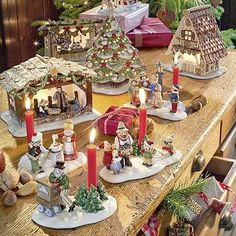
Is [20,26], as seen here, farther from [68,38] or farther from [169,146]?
[169,146]

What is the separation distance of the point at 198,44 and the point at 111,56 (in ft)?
1.04

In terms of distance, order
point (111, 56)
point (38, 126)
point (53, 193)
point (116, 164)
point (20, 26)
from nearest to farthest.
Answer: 1. point (53, 193)
2. point (116, 164)
3. point (38, 126)
4. point (111, 56)
5. point (20, 26)

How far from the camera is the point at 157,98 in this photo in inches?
62.3

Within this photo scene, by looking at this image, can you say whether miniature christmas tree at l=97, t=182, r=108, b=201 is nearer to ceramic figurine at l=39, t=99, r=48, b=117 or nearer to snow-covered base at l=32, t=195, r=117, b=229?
snow-covered base at l=32, t=195, r=117, b=229

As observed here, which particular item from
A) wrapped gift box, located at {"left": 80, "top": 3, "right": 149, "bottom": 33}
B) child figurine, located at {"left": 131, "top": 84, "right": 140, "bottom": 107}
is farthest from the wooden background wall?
child figurine, located at {"left": 131, "top": 84, "right": 140, "bottom": 107}

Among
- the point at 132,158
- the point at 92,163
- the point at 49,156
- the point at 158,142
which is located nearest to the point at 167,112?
the point at 158,142

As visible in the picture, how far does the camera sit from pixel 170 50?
1.89 meters

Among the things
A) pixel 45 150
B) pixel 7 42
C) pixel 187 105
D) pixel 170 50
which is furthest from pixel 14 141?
Result: pixel 7 42

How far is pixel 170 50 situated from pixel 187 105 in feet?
1.07

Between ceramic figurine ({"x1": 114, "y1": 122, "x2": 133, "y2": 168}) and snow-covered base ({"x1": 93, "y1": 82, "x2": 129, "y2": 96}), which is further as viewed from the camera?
snow-covered base ({"x1": 93, "y1": 82, "x2": 129, "y2": 96})

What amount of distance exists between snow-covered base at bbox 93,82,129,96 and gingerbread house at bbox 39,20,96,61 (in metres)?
0.19

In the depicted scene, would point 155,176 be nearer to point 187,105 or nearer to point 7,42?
point 187,105

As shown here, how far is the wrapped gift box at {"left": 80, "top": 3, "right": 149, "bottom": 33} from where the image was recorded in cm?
208

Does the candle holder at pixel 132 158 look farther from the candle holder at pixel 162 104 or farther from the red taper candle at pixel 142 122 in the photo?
the candle holder at pixel 162 104
